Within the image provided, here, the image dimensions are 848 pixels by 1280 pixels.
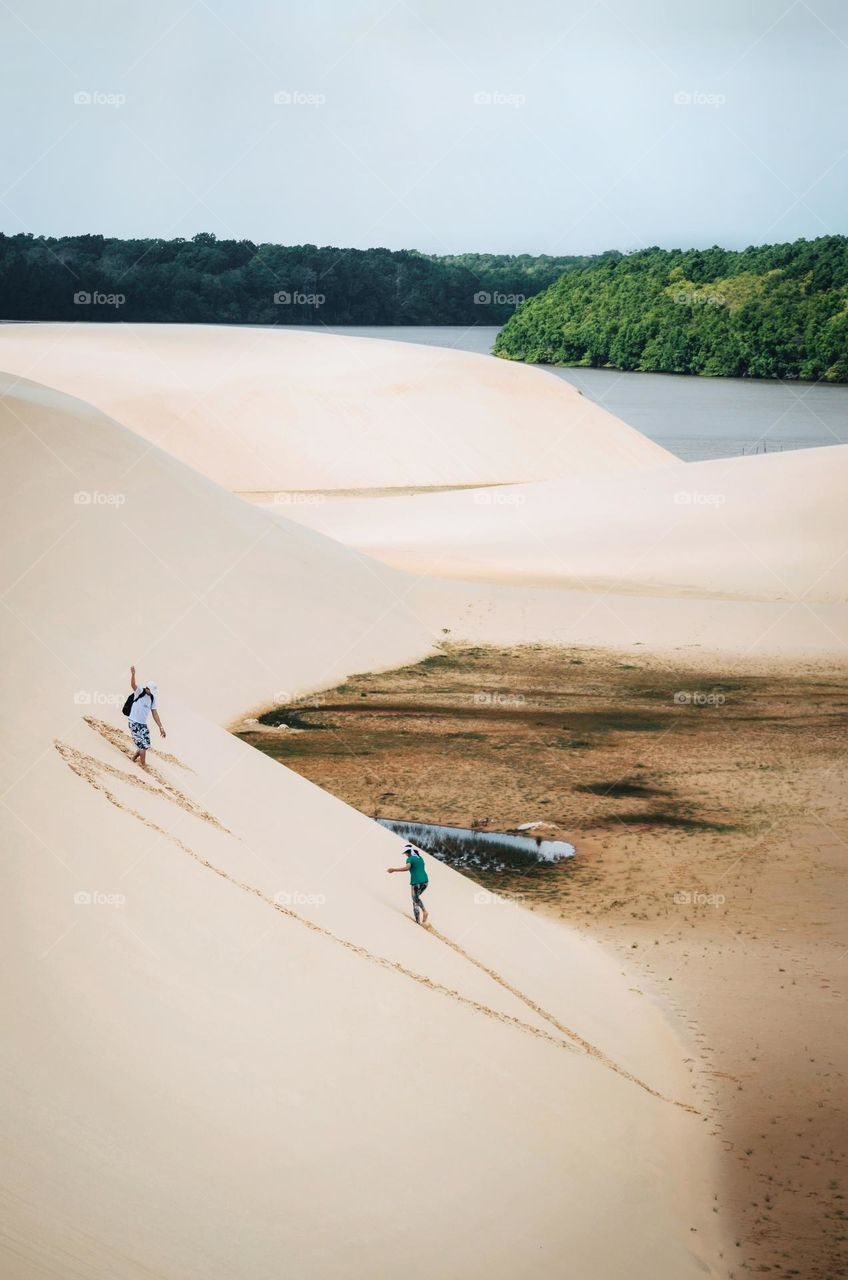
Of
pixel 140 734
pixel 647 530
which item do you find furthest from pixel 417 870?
pixel 647 530

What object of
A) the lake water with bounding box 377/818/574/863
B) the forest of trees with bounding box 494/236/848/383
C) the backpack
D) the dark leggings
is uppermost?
the forest of trees with bounding box 494/236/848/383

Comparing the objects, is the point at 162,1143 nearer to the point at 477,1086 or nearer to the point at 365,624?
the point at 477,1086

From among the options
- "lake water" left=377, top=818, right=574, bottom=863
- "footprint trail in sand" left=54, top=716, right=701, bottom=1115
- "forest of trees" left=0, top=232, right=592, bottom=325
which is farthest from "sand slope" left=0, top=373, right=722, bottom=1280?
"forest of trees" left=0, top=232, right=592, bottom=325

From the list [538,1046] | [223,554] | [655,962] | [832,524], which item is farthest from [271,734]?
[832,524]

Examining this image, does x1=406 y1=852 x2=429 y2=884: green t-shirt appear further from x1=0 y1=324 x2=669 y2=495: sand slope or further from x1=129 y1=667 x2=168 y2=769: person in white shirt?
x1=0 y1=324 x2=669 y2=495: sand slope

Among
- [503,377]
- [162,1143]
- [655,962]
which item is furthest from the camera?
[503,377]

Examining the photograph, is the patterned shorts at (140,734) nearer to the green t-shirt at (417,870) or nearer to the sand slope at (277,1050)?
the sand slope at (277,1050)

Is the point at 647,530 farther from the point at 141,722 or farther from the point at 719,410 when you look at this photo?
the point at 719,410
